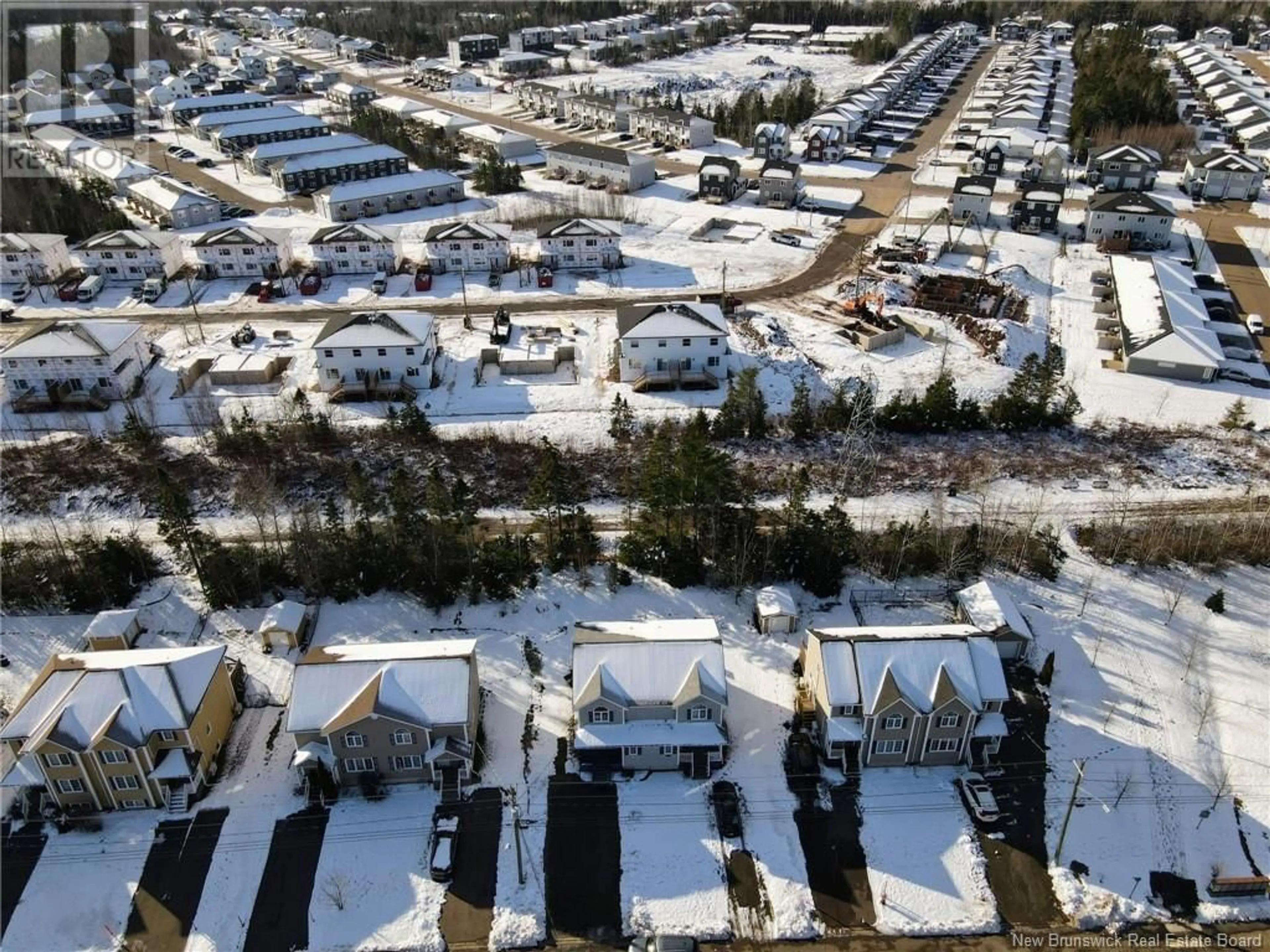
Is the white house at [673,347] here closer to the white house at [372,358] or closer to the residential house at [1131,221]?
the white house at [372,358]

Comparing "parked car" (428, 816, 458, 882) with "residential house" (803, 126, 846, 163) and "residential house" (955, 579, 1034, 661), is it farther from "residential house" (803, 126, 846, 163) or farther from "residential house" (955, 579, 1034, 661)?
"residential house" (803, 126, 846, 163)

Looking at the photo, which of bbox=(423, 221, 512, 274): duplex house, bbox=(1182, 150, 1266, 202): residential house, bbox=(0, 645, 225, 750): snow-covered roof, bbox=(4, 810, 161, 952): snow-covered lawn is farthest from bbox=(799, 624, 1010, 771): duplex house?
bbox=(1182, 150, 1266, 202): residential house

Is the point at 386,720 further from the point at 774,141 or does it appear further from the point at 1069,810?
the point at 774,141

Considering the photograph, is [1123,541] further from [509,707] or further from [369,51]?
[369,51]

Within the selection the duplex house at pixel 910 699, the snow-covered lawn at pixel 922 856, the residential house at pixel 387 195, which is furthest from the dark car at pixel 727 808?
the residential house at pixel 387 195

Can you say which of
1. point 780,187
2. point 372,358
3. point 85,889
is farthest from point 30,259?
point 780,187

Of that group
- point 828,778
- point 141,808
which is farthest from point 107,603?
point 828,778
